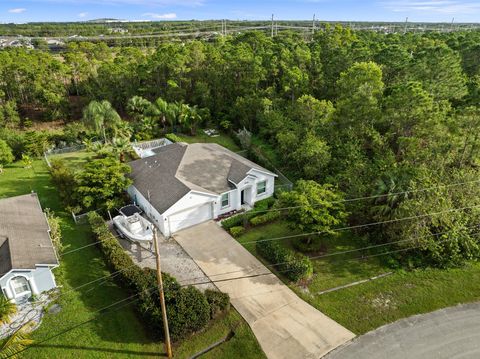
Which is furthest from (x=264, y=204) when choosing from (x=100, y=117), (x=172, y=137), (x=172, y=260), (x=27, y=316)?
(x=100, y=117)

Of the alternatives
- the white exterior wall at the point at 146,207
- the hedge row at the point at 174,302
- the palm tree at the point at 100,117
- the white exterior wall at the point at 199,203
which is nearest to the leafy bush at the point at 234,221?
the white exterior wall at the point at 199,203

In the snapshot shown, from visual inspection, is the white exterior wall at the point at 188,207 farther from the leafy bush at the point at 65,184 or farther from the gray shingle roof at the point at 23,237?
the leafy bush at the point at 65,184

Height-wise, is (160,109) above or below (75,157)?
above

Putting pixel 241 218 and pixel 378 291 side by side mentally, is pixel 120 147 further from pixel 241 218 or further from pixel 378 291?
pixel 378 291

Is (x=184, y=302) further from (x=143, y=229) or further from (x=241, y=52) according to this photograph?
(x=241, y=52)

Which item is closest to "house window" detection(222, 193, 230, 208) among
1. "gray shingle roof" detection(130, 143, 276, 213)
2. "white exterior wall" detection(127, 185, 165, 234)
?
"gray shingle roof" detection(130, 143, 276, 213)

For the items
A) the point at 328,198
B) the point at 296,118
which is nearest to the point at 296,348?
the point at 328,198

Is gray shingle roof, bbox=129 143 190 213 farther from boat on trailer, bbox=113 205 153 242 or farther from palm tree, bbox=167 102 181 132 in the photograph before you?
palm tree, bbox=167 102 181 132
